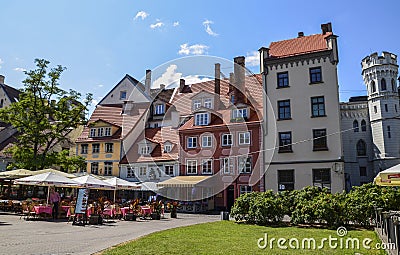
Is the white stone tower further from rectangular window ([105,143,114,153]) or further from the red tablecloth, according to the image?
the red tablecloth

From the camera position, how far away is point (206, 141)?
3331 centimetres

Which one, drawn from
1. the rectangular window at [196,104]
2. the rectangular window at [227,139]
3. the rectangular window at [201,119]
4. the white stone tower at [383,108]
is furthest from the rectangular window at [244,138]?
the white stone tower at [383,108]

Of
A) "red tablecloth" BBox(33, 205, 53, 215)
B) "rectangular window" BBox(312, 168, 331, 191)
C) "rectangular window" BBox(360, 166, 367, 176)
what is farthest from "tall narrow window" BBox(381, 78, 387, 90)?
"red tablecloth" BBox(33, 205, 53, 215)

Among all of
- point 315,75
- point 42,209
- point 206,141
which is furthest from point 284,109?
point 42,209

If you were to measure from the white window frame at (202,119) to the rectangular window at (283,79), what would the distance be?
7.76 meters

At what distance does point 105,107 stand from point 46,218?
88.5ft

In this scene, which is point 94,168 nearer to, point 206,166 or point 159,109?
point 159,109

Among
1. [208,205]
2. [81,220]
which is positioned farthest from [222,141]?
[81,220]

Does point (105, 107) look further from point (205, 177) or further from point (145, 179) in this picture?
point (205, 177)

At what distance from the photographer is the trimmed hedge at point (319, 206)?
14844 mm

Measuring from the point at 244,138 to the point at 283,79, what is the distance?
623 centimetres

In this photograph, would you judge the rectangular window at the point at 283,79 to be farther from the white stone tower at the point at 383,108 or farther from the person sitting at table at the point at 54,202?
the white stone tower at the point at 383,108

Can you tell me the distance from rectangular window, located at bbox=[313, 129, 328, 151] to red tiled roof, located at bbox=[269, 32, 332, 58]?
6850 millimetres

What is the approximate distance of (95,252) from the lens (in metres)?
9.34
